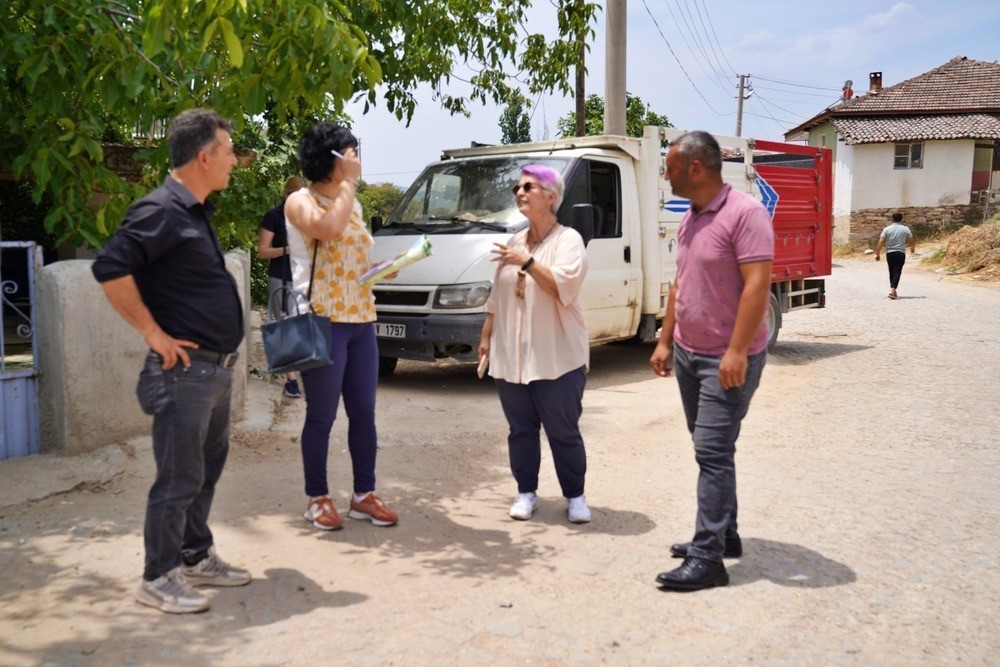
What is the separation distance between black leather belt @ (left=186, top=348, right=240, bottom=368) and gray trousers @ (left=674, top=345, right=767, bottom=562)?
76.7 inches

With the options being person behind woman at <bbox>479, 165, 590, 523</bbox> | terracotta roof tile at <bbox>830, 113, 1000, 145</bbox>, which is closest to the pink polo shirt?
person behind woman at <bbox>479, 165, 590, 523</bbox>

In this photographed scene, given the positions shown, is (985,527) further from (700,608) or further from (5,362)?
(5,362)

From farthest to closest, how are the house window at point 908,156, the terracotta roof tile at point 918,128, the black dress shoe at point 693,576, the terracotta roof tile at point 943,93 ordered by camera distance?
the terracotta roof tile at point 943,93, the house window at point 908,156, the terracotta roof tile at point 918,128, the black dress shoe at point 693,576

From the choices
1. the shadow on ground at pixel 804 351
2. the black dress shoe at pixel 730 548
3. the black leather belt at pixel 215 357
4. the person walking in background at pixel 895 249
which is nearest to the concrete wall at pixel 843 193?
the person walking in background at pixel 895 249

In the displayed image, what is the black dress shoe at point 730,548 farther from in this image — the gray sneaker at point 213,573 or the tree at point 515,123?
the tree at point 515,123

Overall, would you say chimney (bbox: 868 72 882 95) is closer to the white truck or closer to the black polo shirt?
the white truck

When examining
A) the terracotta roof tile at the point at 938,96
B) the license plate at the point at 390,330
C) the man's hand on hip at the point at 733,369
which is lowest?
the license plate at the point at 390,330

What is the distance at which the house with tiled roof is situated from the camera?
124 ft

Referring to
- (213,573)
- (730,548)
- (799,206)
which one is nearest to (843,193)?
(799,206)

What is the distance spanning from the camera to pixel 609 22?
40.1ft

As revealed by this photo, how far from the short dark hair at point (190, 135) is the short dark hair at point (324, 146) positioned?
2.49 feet

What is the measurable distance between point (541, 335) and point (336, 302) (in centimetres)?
105

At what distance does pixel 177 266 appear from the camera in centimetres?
344

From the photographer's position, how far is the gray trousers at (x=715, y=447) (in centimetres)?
398
